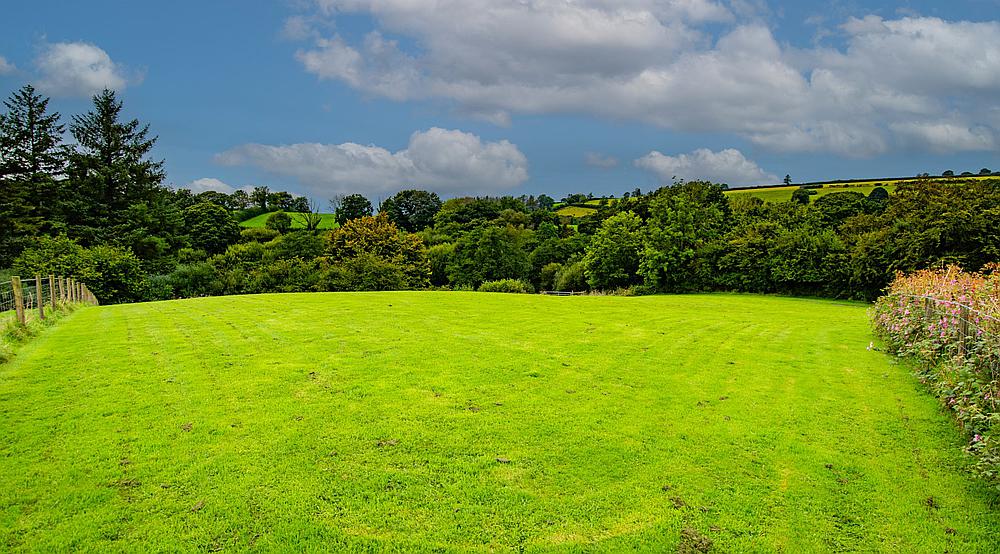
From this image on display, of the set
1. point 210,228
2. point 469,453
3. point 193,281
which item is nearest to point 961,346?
point 469,453

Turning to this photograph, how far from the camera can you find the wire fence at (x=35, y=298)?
12461mm

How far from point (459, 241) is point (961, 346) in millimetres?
55171

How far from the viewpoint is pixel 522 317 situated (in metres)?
16.4

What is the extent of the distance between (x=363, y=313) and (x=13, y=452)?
1092 cm

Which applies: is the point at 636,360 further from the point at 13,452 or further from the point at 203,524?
Result: the point at 13,452

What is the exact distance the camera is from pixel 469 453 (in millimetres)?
5746

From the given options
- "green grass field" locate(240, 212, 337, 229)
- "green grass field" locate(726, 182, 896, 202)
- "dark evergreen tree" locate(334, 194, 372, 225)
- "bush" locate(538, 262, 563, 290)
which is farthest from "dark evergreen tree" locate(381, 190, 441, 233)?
"green grass field" locate(726, 182, 896, 202)

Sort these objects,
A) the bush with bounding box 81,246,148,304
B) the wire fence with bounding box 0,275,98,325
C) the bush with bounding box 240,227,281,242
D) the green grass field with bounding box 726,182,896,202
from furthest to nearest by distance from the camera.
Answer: the bush with bounding box 240,227,281,242 < the green grass field with bounding box 726,182,896,202 < the bush with bounding box 81,246,148,304 < the wire fence with bounding box 0,275,98,325

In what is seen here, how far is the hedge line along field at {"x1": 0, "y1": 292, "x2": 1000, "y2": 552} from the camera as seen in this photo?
4422 millimetres

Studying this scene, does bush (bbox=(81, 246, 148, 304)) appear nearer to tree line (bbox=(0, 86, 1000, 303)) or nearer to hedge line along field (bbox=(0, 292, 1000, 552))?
tree line (bbox=(0, 86, 1000, 303))

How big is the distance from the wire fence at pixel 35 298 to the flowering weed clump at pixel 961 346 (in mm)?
17638

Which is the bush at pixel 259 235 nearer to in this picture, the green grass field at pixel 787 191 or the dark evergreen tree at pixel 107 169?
the dark evergreen tree at pixel 107 169

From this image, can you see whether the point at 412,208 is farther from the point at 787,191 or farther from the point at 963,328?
the point at 963,328

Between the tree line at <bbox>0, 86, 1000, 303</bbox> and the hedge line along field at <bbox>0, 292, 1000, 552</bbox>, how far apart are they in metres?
28.7
